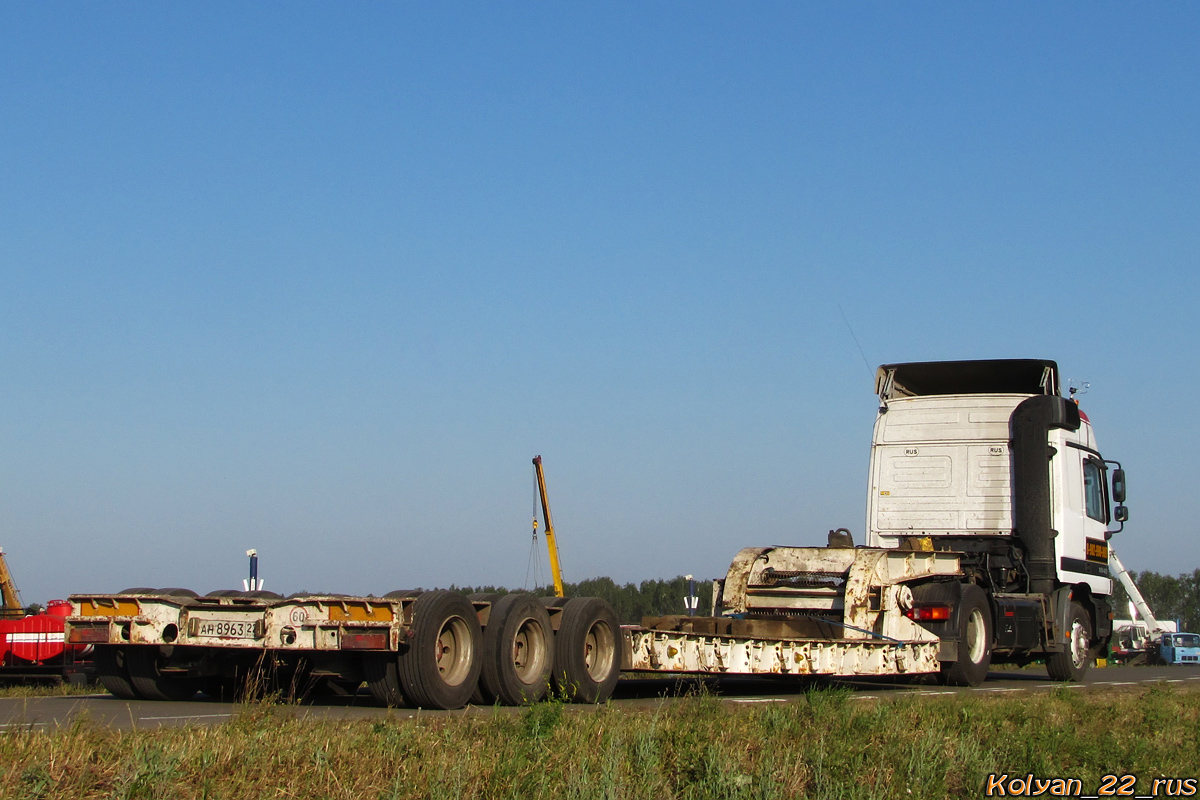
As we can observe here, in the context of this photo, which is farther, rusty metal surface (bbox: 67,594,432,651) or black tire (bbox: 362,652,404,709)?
black tire (bbox: 362,652,404,709)

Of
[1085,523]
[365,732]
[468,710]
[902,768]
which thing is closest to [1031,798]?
[902,768]

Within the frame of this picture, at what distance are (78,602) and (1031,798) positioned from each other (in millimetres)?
7914

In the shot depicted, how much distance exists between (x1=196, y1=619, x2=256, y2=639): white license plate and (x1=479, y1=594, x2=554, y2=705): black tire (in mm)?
1908

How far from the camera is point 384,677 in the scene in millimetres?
10195

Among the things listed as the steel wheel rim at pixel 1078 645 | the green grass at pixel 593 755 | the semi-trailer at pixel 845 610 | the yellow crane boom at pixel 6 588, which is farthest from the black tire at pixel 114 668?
the yellow crane boom at pixel 6 588

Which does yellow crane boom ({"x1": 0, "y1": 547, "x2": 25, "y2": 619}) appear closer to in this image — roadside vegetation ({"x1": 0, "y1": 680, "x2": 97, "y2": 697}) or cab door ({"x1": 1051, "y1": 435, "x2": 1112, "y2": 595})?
roadside vegetation ({"x1": 0, "y1": 680, "x2": 97, "y2": 697})

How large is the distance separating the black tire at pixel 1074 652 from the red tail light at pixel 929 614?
371cm

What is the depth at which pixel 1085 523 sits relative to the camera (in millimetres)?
17625

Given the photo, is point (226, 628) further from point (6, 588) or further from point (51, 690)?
point (6, 588)

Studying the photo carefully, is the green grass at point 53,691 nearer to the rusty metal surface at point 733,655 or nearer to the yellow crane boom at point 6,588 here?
the rusty metal surface at point 733,655

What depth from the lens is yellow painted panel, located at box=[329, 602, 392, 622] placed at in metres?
9.94

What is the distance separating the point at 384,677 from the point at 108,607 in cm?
257

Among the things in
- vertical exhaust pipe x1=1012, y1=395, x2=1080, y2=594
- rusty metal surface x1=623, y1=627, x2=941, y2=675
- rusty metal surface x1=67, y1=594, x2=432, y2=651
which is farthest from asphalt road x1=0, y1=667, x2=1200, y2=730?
vertical exhaust pipe x1=1012, y1=395, x2=1080, y2=594

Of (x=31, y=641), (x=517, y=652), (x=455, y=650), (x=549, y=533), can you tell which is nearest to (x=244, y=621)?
(x=455, y=650)
